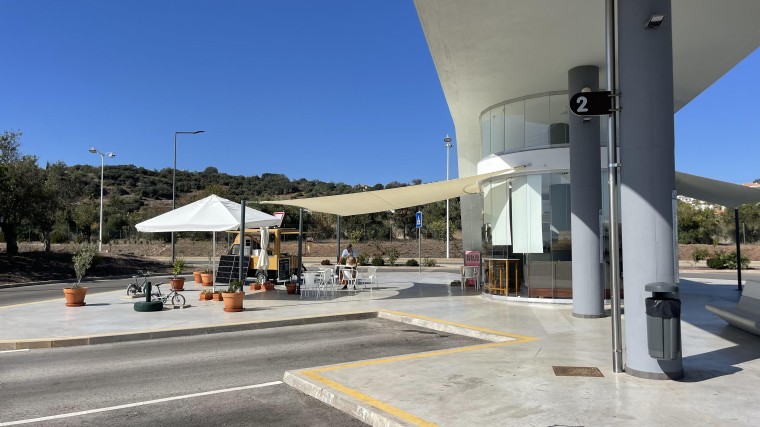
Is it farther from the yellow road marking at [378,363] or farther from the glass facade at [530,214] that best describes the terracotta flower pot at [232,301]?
the glass facade at [530,214]

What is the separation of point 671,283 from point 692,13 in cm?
551

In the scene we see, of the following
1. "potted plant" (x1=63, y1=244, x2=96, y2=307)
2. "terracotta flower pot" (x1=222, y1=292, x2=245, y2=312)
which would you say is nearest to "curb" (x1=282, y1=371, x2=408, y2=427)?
"terracotta flower pot" (x1=222, y1=292, x2=245, y2=312)

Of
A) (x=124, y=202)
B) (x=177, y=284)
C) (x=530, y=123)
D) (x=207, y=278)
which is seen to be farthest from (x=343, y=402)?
(x=124, y=202)

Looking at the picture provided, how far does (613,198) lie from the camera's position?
6316mm

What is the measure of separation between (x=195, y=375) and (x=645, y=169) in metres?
6.09

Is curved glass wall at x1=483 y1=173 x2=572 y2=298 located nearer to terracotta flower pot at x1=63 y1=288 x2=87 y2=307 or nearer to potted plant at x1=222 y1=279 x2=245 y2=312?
potted plant at x1=222 y1=279 x2=245 y2=312

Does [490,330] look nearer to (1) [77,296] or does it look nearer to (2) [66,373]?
(2) [66,373]

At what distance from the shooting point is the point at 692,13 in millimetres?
8836

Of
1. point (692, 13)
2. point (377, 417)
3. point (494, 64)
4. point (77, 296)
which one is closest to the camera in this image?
point (377, 417)

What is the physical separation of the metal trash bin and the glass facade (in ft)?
24.0

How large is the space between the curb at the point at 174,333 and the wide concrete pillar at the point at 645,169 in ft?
22.6

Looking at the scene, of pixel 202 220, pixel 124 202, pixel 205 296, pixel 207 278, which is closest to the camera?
pixel 202 220

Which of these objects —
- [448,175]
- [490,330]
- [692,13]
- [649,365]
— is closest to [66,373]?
[490,330]

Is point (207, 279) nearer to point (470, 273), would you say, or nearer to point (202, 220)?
point (202, 220)
